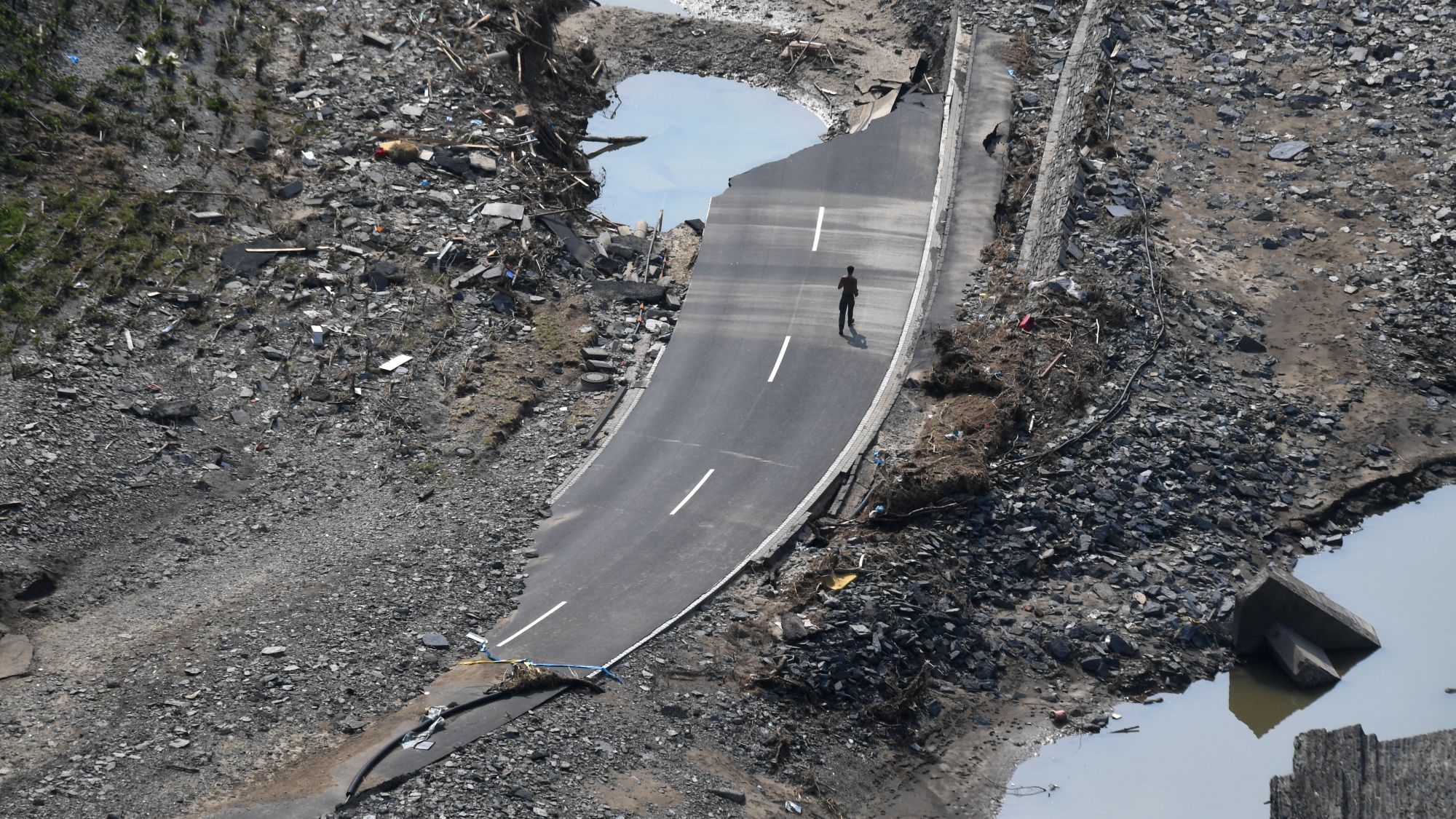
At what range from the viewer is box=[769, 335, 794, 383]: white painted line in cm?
2302

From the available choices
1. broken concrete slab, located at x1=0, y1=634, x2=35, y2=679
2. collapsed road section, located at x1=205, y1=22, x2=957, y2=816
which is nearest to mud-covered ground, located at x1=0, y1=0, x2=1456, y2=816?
broken concrete slab, located at x1=0, y1=634, x2=35, y2=679

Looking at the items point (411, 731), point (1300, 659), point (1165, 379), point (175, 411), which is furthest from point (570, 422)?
point (1300, 659)

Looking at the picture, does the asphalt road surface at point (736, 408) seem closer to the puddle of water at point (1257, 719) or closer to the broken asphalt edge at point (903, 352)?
the broken asphalt edge at point (903, 352)

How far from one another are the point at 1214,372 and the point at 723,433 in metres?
9.55

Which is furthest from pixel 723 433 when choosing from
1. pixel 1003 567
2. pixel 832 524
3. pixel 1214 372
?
pixel 1214 372

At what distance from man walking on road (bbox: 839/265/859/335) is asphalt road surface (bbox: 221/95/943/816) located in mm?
154

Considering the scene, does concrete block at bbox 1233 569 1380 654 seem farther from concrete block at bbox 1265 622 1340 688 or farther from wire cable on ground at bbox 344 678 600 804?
wire cable on ground at bbox 344 678 600 804

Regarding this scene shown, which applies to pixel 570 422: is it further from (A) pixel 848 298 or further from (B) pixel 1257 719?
(B) pixel 1257 719

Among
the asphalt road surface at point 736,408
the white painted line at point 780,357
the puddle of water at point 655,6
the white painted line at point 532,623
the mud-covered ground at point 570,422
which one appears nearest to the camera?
the mud-covered ground at point 570,422

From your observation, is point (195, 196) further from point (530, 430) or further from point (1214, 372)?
point (1214, 372)

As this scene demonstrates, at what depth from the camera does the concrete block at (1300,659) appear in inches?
712

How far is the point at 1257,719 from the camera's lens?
18.1 meters

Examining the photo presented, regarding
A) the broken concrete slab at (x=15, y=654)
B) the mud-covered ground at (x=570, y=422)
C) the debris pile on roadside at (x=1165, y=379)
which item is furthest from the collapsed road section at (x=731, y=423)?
the broken concrete slab at (x=15, y=654)

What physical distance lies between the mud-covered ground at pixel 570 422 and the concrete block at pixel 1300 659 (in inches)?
34.2
